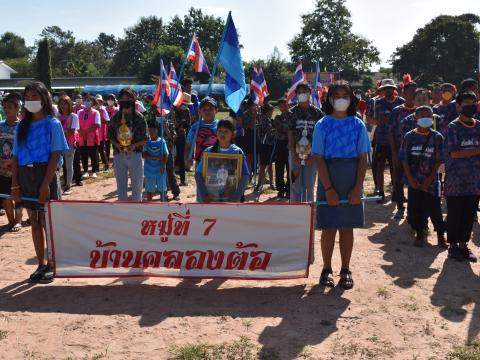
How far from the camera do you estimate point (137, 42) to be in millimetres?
110688

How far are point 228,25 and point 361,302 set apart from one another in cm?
359

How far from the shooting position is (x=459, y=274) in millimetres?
5820

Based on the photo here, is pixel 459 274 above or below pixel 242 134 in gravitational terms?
below

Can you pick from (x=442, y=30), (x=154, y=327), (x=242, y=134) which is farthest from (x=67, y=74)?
(x=154, y=327)

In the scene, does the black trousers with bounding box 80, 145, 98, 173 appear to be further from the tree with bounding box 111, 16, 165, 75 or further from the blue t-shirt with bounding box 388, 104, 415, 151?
the tree with bounding box 111, 16, 165, 75

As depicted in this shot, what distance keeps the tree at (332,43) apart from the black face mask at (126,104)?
78508 millimetres

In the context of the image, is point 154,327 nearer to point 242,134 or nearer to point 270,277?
point 270,277

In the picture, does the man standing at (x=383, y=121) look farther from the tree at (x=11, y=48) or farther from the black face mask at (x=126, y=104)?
the tree at (x=11, y=48)

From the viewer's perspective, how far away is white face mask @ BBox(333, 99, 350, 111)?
16.7 feet

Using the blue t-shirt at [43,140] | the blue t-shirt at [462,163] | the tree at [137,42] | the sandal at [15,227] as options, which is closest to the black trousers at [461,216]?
the blue t-shirt at [462,163]

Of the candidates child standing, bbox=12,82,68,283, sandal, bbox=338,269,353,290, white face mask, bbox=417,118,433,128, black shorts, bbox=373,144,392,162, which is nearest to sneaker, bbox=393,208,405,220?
black shorts, bbox=373,144,392,162

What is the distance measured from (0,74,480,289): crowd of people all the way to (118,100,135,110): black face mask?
15 mm

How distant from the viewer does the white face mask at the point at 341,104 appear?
5090mm

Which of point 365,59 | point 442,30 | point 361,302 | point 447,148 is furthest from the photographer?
point 365,59
